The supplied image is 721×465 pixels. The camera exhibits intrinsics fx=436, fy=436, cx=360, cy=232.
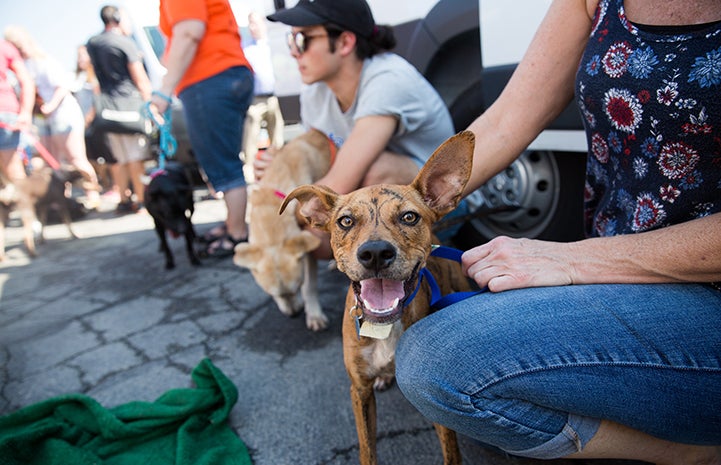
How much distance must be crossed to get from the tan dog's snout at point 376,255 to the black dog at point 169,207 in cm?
361

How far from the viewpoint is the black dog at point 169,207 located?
443 cm

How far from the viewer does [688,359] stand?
112 centimetres

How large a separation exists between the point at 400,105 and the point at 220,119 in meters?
2.09

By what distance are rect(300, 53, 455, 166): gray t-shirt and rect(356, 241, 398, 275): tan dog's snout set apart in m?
1.27

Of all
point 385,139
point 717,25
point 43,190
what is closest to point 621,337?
point 717,25

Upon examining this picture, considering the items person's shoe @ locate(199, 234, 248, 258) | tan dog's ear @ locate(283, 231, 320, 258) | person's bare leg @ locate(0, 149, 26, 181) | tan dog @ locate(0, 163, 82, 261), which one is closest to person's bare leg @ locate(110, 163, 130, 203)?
tan dog @ locate(0, 163, 82, 261)

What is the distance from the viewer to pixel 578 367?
1.17 m

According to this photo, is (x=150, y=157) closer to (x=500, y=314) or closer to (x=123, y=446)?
(x=123, y=446)

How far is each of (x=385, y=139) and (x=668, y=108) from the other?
1.47m

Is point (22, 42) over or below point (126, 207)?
over

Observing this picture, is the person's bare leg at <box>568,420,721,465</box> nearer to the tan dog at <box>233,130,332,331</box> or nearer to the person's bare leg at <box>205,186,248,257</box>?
the tan dog at <box>233,130,332,331</box>

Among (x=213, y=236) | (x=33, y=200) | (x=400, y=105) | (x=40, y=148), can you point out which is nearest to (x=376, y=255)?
(x=400, y=105)

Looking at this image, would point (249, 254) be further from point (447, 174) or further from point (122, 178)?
point (122, 178)

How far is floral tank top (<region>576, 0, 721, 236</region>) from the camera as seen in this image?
117cm
